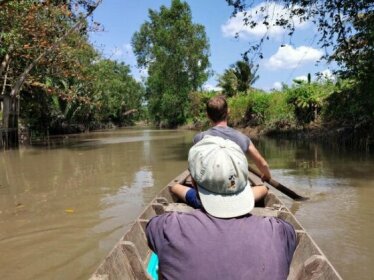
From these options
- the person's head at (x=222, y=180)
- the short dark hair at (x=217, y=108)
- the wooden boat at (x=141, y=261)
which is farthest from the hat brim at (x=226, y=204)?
the short dark hair at (x=217, y=108)

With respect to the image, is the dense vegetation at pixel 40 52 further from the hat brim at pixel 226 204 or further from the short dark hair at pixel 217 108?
the hat brim at pixel 226 204

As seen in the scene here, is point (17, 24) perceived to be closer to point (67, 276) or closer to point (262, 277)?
point (67, 276)

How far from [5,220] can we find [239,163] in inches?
227

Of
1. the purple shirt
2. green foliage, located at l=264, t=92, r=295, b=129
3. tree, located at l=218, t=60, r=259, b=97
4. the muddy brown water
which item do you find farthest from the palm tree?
the purple shirt

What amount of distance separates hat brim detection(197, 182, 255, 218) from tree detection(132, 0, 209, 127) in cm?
4488

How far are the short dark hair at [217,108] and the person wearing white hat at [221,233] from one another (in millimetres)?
1173

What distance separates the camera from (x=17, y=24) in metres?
17.7

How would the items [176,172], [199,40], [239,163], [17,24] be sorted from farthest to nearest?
1. [199,40]
2. [17,24]
3. [176,172]
4. [239,163]

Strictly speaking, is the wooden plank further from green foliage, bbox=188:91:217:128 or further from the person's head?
green foliage, bbox=188:91:217:128

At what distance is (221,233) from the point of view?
2.19 meters

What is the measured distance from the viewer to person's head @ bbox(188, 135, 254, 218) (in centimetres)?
229

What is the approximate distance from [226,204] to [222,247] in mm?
238

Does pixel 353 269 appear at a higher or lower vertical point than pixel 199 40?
lower

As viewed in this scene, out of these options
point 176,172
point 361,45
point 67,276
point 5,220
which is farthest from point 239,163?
point 361,45
